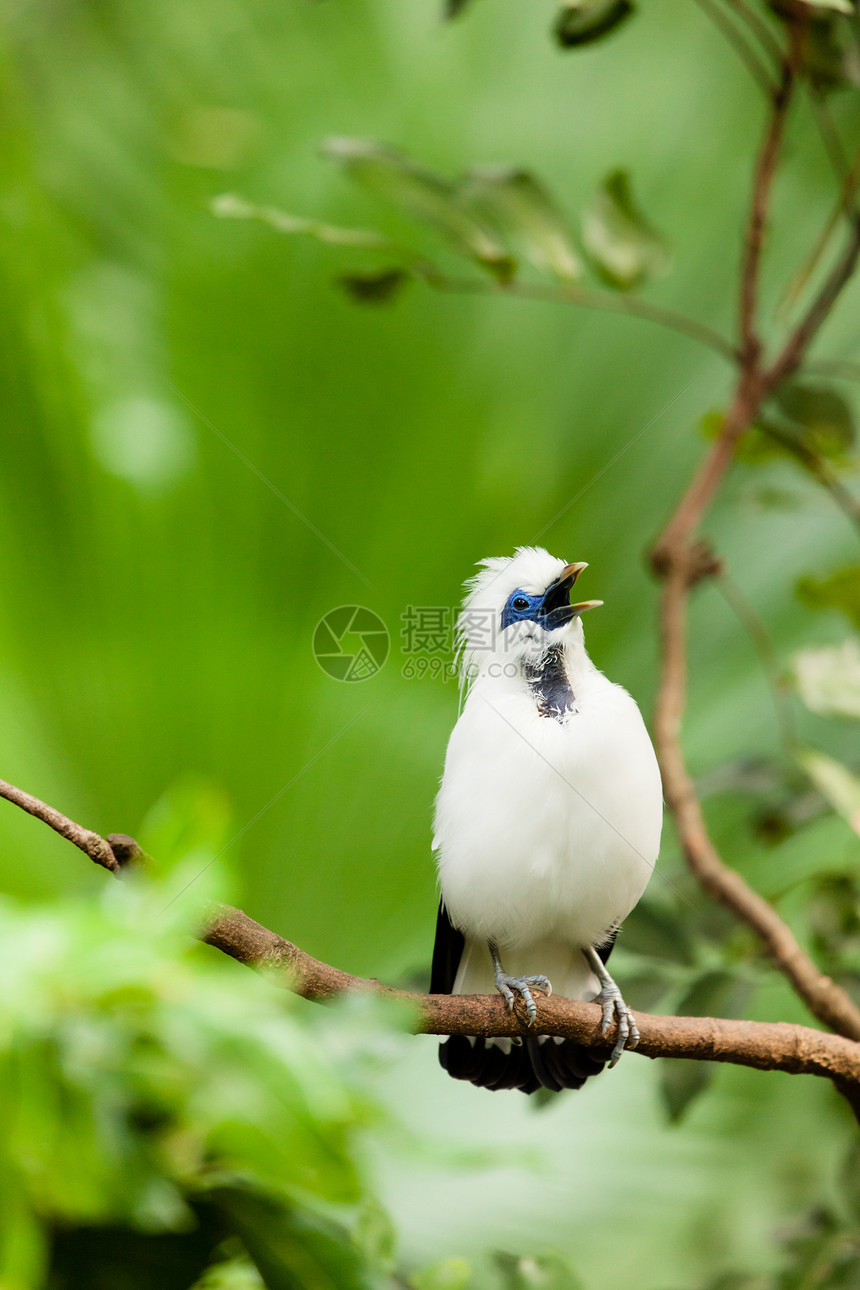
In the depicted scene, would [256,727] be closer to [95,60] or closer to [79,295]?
[79,295]

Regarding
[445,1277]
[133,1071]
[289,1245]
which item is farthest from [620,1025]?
[133,1071]

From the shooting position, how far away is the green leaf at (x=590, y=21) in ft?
3.28

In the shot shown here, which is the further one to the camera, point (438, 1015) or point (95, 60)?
point (95, 60)

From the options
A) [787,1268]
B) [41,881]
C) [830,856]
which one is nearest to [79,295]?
[41,881]

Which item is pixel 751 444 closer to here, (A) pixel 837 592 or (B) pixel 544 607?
(A) pixel 837 592

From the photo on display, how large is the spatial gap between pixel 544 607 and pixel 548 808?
0.59 feet

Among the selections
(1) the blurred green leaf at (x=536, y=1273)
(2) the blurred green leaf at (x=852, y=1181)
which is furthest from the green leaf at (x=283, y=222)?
(2) the blurred green leaf at (x=852, y=1181)

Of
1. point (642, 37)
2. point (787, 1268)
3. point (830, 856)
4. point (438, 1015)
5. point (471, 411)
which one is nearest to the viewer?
point (438, 1015)

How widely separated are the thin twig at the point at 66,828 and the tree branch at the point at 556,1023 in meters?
0.07

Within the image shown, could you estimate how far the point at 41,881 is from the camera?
136cm

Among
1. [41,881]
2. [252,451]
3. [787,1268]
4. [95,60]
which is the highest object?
[95,60]

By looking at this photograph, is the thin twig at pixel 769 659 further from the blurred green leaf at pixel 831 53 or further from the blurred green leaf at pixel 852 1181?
the blurred green leaf at pixel 831 53

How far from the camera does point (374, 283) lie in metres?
1.09

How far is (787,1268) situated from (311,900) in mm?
699
